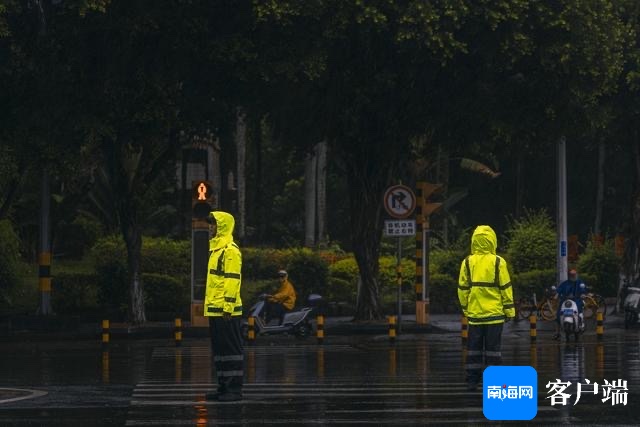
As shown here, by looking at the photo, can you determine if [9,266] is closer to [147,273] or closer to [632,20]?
[147,273]

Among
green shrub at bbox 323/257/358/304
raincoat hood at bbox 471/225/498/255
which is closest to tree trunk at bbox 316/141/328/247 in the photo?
green shrub at bbox 323/257/358/304

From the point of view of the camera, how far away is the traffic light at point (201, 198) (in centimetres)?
3125

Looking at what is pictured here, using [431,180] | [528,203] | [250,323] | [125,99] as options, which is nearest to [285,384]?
[250,323]

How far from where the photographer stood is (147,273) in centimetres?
3925

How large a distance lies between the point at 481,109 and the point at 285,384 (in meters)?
14.6

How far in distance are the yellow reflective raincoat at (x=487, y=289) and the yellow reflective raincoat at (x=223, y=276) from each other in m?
2.79

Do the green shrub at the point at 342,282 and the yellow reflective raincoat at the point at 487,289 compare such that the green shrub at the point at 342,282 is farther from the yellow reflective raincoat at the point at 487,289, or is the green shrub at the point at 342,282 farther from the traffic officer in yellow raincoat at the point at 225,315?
the traffic officer in yellow raincoat at the point at 225,315

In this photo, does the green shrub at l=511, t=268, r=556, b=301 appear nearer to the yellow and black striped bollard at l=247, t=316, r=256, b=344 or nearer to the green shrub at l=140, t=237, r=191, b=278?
the green shrub at l=140, t=237, r=191, b=278

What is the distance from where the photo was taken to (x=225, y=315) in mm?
16078

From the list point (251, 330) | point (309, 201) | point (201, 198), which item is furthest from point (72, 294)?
point (309, 201)

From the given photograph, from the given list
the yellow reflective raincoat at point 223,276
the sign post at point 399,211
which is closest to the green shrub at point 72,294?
the sign post at point 399,211

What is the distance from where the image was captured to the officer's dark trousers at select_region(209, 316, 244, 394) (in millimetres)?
16125

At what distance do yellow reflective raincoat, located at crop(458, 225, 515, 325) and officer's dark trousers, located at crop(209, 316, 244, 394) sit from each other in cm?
281

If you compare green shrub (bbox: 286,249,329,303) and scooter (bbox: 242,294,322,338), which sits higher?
green shrub (bbox: 286,249,329,303)
